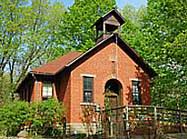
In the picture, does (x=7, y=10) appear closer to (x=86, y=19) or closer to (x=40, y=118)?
(x=86, y=19)

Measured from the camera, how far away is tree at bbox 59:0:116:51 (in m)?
41.0

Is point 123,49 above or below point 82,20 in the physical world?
below

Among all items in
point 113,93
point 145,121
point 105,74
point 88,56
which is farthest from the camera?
point 113,93

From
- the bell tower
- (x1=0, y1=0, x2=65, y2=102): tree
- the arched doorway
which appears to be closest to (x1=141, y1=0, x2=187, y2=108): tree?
the bell tower

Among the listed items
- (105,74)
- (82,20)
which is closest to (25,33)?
(82,20)

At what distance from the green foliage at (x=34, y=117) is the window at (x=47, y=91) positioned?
7.37 feet

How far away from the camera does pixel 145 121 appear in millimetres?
18438

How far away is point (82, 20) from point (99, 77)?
1671 cm

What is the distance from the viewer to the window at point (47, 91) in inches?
1025

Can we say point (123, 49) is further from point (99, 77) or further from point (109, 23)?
point (99, 77)

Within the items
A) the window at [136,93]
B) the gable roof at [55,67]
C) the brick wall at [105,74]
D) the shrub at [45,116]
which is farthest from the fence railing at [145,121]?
the gable roof at [55,67]

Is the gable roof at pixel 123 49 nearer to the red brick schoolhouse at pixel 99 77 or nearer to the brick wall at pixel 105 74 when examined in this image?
the red brick schoolhouse at pixel 99 77

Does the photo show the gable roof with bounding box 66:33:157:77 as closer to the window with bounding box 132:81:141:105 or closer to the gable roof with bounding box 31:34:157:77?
the gable roof with bounding box 31:34:157:77

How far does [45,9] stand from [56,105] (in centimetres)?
2148
